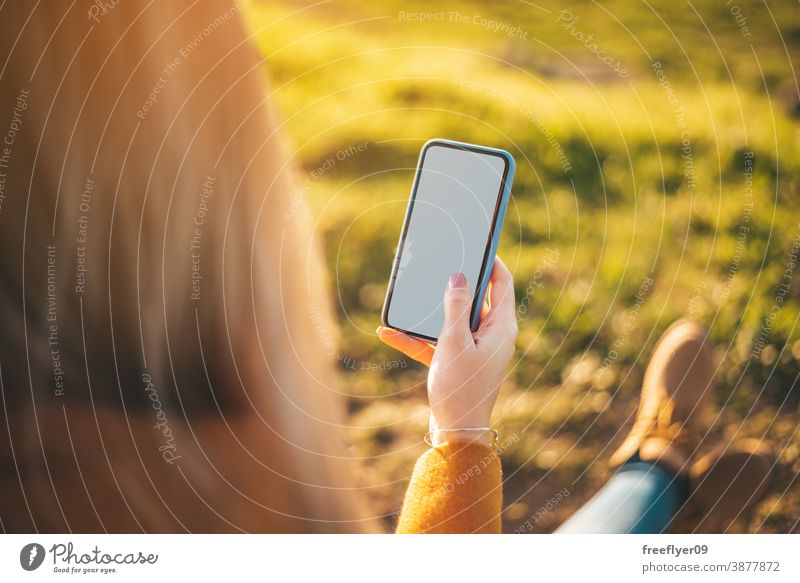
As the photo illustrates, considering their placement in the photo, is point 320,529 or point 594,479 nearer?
point 320,529

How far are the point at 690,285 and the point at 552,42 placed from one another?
0.40m

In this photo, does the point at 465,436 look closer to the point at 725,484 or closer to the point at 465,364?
the point at 465,364

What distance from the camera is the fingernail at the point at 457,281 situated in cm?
63

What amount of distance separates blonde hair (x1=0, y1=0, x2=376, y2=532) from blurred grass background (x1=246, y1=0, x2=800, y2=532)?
0.18 m

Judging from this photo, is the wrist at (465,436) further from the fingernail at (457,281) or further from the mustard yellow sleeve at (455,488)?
the fingernail at (457,281)

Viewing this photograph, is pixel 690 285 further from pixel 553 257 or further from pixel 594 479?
pixel 594 479

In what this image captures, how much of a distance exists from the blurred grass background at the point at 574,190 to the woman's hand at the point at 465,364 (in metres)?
0.22

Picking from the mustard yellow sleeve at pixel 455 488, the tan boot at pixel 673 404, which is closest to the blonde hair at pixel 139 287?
the mustard yellow sleeve at pixel 455 488

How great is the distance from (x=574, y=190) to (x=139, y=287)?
1.80 feet

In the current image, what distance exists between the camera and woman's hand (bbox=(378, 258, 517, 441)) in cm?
59

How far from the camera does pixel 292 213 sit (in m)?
0.73

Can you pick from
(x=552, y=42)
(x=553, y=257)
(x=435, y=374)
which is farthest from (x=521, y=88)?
(x=435, y=374)

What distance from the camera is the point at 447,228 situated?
0.65m
